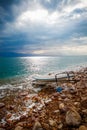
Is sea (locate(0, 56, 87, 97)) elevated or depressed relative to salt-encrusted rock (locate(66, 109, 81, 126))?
depressed

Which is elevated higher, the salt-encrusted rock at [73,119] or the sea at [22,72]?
the salt-encrusted rock at [73,119]

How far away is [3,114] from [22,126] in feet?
8.77

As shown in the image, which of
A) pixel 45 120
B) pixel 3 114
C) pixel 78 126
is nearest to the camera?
pixel 78 126

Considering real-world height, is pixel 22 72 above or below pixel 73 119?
below

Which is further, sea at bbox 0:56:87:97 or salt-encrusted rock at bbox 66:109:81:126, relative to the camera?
sea at bbox 0:56:87:97

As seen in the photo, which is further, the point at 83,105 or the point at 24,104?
the point at 24,104

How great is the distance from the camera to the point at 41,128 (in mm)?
5355

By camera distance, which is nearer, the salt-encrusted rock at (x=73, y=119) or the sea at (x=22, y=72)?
the salt-encrusted rock at (x=73, y=119)

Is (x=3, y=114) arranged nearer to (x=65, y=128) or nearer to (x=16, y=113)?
(x=16, y=113)

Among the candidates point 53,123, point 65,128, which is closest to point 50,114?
point 53,123

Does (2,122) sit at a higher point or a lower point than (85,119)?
lower

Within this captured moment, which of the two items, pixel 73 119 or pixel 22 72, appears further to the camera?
pixel 22 72

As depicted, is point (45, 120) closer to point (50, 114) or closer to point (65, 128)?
point (50, 114)

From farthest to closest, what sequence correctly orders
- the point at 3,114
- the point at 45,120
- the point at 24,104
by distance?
the point at 24,104
the point at 3,114
the point at 45,120
